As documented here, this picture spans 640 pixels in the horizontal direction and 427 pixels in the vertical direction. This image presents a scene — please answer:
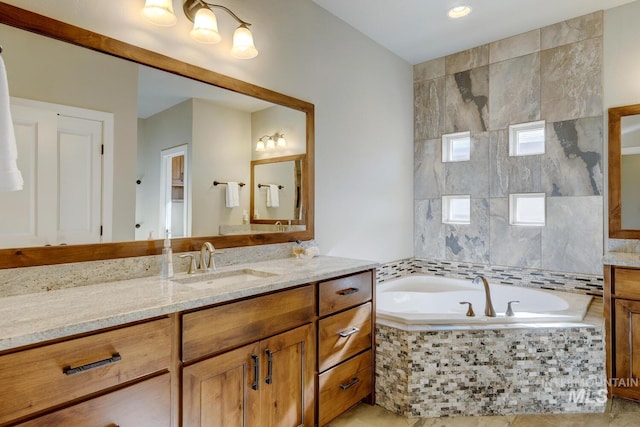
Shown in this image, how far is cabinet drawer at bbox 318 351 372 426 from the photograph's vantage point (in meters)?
1.87

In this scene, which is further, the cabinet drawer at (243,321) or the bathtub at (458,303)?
the bathtub at (458,303)

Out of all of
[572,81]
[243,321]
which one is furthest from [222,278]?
[572,81]

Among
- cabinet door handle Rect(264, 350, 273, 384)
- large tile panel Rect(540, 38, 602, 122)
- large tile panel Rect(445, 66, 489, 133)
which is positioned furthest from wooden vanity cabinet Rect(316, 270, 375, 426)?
large tile panel Rect(540, 38, 602, 122)

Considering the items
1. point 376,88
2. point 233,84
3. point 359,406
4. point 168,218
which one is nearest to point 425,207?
point 376,88

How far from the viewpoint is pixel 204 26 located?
5.79 feet

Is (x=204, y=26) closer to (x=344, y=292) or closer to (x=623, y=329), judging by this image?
(x=344, y=292)

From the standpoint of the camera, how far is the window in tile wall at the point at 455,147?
3.51m

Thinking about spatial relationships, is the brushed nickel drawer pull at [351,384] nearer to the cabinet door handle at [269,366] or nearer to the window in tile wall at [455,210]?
the cabinet door handle at [269,366]

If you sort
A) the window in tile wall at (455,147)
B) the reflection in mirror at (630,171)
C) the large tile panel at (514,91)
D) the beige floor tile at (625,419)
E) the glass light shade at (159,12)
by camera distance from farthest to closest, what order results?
the window in tile wall at (455,147) < the large tile panel at (514,91) < the reflection in mirror at (630,171) < the beige floor tile at (625,419) < the glass light shade at (159,12)

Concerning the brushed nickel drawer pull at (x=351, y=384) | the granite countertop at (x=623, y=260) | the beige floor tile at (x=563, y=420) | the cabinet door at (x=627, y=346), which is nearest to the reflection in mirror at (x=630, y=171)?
the granite countertop at (x=623, y=260)

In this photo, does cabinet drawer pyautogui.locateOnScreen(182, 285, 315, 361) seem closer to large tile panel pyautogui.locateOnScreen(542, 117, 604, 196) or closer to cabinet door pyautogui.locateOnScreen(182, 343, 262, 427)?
cabinet door pyautogui.locateOnScreen(182, 343, 262, 427)

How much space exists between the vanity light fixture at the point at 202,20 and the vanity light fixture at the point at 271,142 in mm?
505

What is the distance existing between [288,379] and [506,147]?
2.78 meters

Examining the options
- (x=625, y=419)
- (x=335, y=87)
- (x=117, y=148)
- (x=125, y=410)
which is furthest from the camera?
(x=335, y=87)
